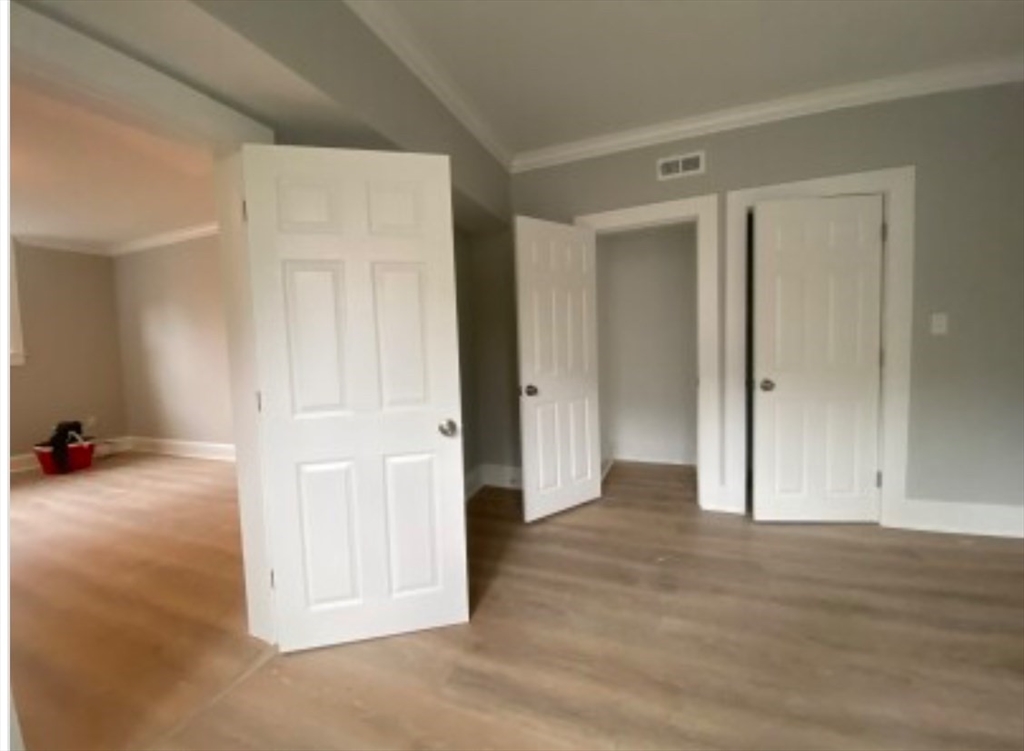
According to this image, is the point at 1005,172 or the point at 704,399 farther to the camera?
the point at 704,399

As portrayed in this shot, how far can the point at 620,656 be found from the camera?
6.02 feet

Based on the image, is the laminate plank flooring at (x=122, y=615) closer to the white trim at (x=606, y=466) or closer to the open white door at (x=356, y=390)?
the open white door at (x=356, y=390)

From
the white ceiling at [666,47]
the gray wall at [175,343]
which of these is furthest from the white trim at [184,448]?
the white ceiling at [666,47]

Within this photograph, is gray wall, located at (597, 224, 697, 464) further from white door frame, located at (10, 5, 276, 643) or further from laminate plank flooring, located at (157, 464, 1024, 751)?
white door frame, located at (10, 5, 276, 643)

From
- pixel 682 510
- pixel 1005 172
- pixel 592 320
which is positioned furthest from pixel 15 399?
pixel 1005 172

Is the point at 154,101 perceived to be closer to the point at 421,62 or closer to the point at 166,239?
the point at 421,62

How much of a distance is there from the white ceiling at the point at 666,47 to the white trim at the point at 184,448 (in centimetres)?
441

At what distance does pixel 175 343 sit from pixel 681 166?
216 inches

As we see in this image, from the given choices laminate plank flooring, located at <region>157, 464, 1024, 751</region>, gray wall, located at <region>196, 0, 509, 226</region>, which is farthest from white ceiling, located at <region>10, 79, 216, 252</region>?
laminate plank flooring, located at <region>157, 464, 1024, 751</region>

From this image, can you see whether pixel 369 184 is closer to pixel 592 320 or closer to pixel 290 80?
pixel 290 80

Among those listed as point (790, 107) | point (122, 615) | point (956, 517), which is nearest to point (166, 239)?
point (122, 615)

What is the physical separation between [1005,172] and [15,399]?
8.27m

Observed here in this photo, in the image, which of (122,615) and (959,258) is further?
(959,258)

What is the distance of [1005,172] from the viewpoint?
262cm
